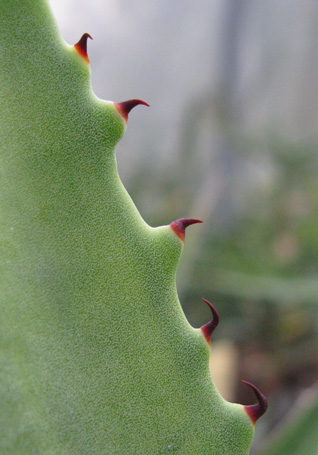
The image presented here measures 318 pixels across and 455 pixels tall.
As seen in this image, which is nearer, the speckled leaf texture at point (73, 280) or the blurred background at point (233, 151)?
the speckled leaf texture at point (73, 280)

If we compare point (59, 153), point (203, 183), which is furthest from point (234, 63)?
point (59, 153)

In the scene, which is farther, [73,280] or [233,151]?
[233,151]

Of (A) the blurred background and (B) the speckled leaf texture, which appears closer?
(B) the speckled leaf texture
